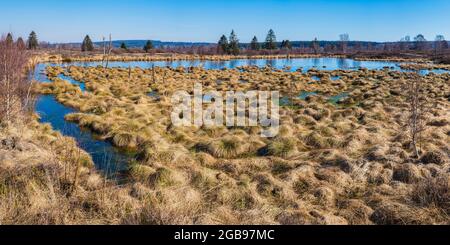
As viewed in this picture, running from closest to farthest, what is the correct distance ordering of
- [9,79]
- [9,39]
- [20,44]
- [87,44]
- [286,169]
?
[286,169], [9,79], [9,39], [20,44], [87,44]

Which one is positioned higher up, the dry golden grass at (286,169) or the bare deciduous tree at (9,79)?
the bare deciduous tree at (9,79)

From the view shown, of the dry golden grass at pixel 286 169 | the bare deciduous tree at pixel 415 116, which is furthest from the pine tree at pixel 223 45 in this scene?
the bare deciduous tree at pixel 415 116

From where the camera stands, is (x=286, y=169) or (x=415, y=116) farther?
(x=415, y=116)

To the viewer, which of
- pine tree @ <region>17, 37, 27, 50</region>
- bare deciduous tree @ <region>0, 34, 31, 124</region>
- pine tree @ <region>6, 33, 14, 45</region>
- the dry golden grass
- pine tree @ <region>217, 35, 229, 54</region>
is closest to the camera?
the dry golden grass

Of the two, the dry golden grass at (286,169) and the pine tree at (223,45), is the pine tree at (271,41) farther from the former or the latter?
the dry golden grass at (286,169)

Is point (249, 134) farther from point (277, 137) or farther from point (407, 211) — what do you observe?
point (407, 211)

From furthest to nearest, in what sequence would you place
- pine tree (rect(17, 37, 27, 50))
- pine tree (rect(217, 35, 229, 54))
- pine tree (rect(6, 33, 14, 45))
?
pine tree (rect(217, 35, 229, 54)), pine tree (rect(17, 37, 27, 50)), pine tree (rect(6, 33, 14, 45))

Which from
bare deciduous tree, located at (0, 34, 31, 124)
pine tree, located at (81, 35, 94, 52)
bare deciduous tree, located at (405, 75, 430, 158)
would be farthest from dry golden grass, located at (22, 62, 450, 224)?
pine tree, located at (81, 35, 94, 52)

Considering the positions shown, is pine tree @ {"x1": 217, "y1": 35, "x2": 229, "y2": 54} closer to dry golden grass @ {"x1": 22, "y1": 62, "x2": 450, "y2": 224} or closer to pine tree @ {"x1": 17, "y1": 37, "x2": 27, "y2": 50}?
dry golden grass @ {"x1": 22, "y1": 62, "x2": 450, "y2": 224}

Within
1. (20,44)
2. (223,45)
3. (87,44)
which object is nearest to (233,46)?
(223,45)

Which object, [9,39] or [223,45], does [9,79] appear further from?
[223,45]

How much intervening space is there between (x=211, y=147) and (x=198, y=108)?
627 cm

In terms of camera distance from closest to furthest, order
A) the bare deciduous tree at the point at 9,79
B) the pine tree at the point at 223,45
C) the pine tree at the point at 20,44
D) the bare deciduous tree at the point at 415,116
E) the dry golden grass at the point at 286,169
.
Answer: the dry golden grass at the point at 286,169 < the bare deciduous tree at the point at 415,116 < the bare deciduous tree at the point at 9,79 < the pine tree at the point at 20,44 < the pine tree at the point at 223,45

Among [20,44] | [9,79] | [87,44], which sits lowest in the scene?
[9,79]
